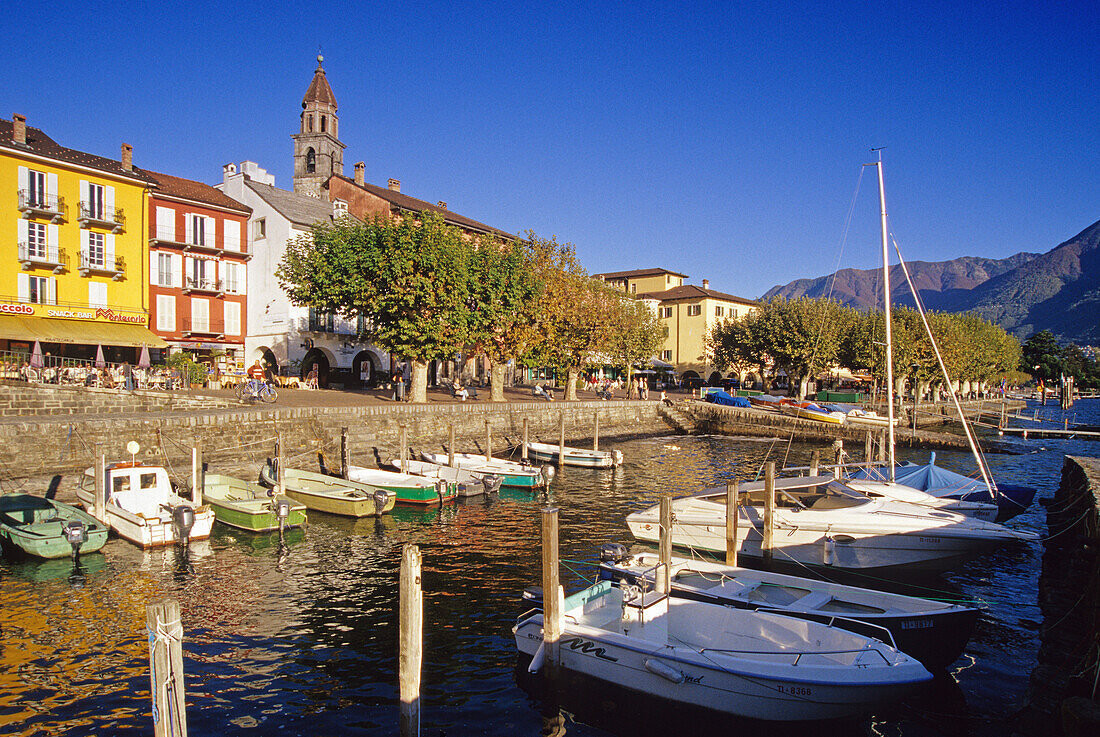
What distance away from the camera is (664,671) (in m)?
10.3

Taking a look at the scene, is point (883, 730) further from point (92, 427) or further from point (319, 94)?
point (319, 94)

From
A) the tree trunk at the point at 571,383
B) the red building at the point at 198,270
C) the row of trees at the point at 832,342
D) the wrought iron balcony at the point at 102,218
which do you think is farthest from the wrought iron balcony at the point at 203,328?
the row of trees at the point at 832,342

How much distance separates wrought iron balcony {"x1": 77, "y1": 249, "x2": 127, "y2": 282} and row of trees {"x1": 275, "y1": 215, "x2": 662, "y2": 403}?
11.9 m

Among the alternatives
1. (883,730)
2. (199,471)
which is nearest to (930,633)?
(883,730)

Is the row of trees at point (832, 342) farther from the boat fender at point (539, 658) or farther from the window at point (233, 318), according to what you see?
the boat fender at point (539, 658)

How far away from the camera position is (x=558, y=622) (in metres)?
11.4

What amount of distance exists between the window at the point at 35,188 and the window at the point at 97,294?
5.75m

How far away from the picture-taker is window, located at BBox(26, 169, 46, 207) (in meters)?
40.4

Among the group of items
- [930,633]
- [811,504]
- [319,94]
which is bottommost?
[930,633]

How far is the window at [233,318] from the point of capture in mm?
51031

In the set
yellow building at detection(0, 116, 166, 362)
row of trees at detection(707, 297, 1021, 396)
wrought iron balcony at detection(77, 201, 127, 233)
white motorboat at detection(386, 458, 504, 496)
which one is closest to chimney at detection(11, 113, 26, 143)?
yellow building at detection(0, 116, 166, 362)

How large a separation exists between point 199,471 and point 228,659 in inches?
491

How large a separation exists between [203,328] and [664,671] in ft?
163

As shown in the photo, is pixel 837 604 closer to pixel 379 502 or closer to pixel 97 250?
pixel 379 502
